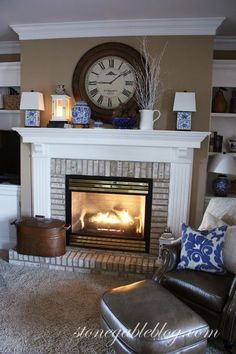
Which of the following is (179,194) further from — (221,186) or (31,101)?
(31,101)

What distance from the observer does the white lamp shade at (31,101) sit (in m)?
3.17

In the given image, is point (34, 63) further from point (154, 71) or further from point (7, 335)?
point (7, 335)

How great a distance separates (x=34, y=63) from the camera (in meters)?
3.30

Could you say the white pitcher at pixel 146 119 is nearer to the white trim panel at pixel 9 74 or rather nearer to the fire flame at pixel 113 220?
the fire flame at pixel 113 220

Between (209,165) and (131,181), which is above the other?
(209,165)

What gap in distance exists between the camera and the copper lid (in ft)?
10.2

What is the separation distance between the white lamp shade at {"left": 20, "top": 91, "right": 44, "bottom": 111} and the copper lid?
1.19 meters

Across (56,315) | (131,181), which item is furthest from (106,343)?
(131,181)

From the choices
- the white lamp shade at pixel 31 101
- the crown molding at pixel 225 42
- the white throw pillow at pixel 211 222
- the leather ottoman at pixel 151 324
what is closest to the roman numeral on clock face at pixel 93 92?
the white lamp shade at pixel 31 101

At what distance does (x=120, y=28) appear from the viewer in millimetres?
3059

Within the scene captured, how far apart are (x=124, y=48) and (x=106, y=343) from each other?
268cm

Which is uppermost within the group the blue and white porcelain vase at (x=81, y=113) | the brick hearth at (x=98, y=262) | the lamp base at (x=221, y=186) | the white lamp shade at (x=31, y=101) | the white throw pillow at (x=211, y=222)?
the white lamp shade at (x=31, y=101)

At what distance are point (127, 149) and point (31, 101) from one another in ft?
3.72

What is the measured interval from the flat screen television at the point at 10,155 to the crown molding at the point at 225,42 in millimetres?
2479
